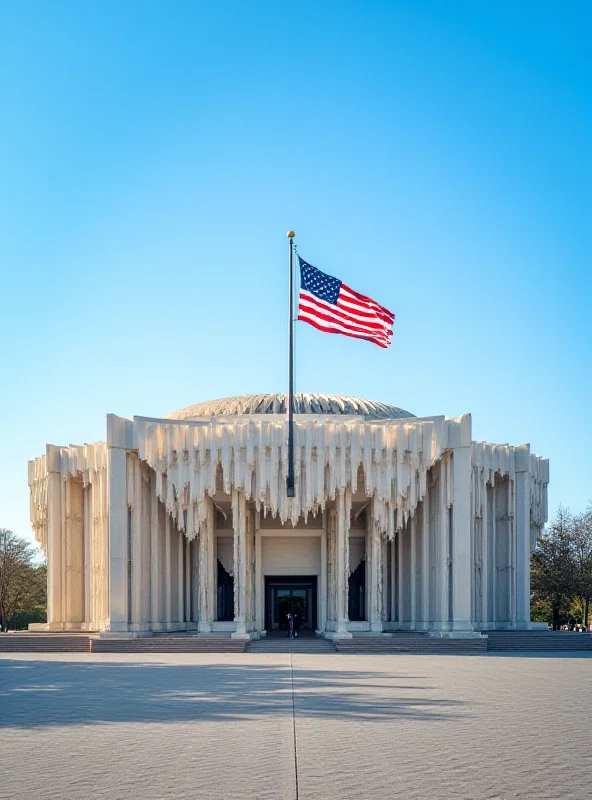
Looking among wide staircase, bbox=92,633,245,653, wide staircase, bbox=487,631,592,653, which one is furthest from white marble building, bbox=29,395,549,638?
wide staircase, bbox=92,633,245,653

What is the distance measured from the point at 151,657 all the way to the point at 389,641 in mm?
8237

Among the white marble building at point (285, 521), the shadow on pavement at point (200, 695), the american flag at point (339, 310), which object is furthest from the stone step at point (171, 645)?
the american flag at point (339, 310)

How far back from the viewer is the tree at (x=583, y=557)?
192 ft

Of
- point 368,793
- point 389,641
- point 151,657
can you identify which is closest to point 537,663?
point 389,641

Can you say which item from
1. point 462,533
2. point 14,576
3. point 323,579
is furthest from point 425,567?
point 14,576

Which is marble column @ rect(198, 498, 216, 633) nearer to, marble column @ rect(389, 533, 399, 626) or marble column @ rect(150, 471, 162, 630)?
marble column @ rect(150, 471, 162, 630)

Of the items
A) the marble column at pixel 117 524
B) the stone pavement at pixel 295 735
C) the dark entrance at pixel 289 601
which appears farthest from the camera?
the dark entrance at pixel 289 601

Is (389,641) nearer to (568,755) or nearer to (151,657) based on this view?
(151,657)

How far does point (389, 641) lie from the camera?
36062 millimetres

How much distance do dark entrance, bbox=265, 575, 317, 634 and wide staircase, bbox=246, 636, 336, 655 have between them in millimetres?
8987

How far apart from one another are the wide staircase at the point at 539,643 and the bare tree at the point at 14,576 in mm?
36163

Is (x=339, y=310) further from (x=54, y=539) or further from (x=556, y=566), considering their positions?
(x=556, y=566)

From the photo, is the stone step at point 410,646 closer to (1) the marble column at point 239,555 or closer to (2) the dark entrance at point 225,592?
(1) the marble column at point 239,555

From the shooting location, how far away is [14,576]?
6519cm
